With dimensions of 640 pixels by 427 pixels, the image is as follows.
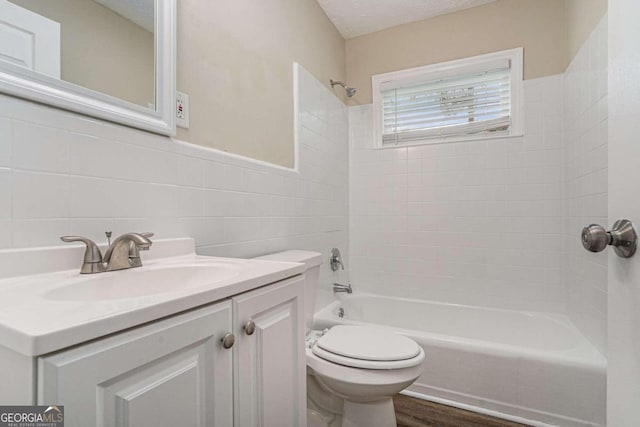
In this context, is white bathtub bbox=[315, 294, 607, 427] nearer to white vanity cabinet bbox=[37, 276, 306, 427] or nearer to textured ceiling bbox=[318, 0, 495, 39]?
white vanity cabinet bbox=[37, 276, 306, 427]

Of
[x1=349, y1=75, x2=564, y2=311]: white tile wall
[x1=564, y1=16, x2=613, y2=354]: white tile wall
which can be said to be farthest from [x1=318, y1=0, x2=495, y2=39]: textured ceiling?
[x1=564, y1=16, x2=613, y2=354]: white tile wall

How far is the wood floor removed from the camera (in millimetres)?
1516

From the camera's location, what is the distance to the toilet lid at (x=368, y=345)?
1233 mm

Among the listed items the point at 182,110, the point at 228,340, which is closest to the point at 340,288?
the point at 182,110

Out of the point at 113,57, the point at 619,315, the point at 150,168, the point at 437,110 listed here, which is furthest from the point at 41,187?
the point at 437,110

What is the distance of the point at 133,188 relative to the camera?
39.1 inches

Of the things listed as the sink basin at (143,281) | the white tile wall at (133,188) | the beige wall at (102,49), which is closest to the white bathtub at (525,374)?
the white tile wall at (133,188)

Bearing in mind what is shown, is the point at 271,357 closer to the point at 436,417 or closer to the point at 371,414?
the point at 371,414

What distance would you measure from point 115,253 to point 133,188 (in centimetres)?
24

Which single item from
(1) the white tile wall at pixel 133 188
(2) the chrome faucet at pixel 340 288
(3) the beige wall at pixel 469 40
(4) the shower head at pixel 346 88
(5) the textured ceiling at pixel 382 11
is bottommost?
(2) the chrome faucet at pixel 340 288

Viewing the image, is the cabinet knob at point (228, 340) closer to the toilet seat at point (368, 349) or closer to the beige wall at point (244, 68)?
the toilet seat at point (368, 349)

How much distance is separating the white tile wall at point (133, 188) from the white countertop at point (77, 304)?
0.12 meters

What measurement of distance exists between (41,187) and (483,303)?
98.8 inches

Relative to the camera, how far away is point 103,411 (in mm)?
439
